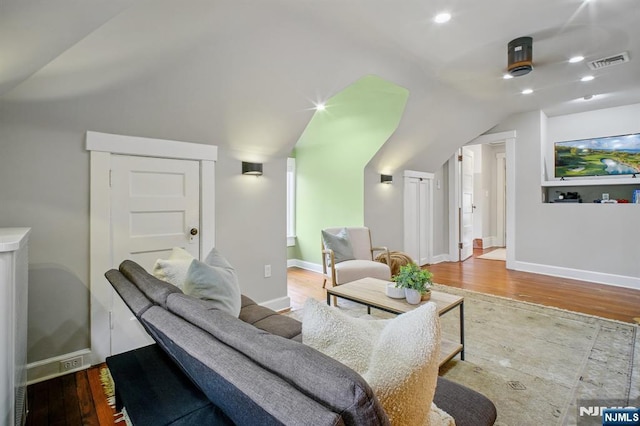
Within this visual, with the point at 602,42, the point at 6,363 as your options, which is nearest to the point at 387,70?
the point at 602,42

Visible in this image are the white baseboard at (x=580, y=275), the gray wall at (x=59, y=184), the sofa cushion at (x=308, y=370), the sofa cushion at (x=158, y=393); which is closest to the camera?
the sofa cushion at (x=308, y=370)

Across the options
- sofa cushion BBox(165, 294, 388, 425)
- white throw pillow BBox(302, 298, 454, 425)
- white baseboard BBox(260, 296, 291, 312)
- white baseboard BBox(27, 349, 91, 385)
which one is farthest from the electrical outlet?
white throw pillow BBox(302, 298, 454, 425)

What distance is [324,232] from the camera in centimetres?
421

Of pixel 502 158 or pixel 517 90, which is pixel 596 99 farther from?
pixel 502 158

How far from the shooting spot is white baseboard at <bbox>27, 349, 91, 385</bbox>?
7.07 feet

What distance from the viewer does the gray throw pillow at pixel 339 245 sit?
4078 millimetres

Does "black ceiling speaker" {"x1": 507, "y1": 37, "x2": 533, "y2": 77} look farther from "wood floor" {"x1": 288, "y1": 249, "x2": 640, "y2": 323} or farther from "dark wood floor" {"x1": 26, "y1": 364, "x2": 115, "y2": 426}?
"dark wood floor" {"x1": 26, "y1": 364, "x2": 115, "y2": 426}

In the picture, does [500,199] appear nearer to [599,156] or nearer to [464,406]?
[599,156]

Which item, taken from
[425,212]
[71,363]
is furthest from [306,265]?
[71,363]

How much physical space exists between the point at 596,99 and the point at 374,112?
332 cm

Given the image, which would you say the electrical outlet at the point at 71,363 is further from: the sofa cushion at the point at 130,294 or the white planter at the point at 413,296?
the white planter at the point at 413,296

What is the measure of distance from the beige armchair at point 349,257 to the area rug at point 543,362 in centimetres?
46

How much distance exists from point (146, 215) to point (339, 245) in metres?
2.32

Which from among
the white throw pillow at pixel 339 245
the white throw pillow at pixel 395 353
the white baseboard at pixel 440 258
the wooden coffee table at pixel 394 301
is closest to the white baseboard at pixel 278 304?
the white throw pillow at pixel 339 245
